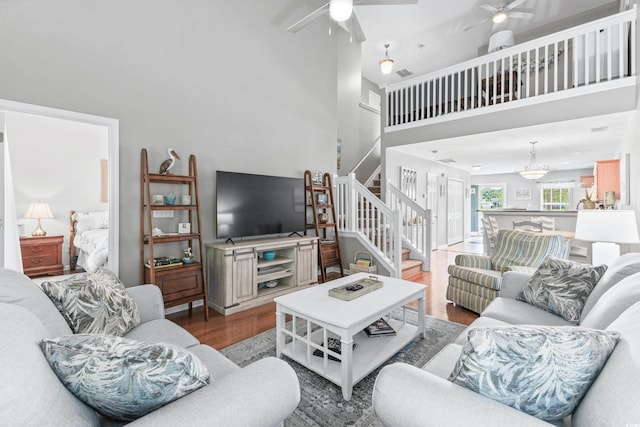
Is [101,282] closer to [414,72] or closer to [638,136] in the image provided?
[638,136]

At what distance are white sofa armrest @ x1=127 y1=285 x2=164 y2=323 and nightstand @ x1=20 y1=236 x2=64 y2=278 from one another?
12.3 feet

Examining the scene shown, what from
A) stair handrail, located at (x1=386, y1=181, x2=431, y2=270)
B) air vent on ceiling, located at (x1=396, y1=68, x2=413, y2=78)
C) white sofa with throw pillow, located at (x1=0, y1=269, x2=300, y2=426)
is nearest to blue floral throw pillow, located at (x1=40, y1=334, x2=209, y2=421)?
white sofa with throw pillow, located at (x1=0, y1=269, x2=300, y2=426)

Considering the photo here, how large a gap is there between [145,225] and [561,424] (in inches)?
144

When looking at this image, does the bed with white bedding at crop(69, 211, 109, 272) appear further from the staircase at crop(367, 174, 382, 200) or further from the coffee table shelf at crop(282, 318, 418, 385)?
the staircase at crop(367, 174, 382, 200)

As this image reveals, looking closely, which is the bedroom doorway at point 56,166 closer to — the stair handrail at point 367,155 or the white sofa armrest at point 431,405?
the white sofa armrest at point 431,405

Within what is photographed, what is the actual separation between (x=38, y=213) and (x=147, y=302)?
4104mm

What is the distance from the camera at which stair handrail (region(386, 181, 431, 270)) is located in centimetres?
546

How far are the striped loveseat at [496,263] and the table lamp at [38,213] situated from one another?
19.4 ft

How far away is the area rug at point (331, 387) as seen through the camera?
1672 millimetres

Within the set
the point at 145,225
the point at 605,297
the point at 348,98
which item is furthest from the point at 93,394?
the point at 348,98

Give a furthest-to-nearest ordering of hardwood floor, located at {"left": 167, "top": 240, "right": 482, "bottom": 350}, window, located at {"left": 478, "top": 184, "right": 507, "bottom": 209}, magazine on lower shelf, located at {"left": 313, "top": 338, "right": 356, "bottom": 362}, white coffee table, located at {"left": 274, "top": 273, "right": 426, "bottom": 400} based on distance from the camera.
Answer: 1. window, located at {"left": 478, "top": 184, "right": 507, "bottom": 209}
2. hardwood floor, located at {"left": 167, "top": 240, "right": 482, "bottom": 350}
3. magazine on lower shelf, located at {"left": 313, "top": 338, "right": 356, "bottom": 362}
4. white coffee table, located at {"left": 274, "top": 273, "right": 426, "bottom": 400}

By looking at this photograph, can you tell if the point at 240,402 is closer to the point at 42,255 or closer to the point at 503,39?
the point at 42,255

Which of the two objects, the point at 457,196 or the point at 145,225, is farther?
the point at 457,196

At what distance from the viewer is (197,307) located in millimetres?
3654
